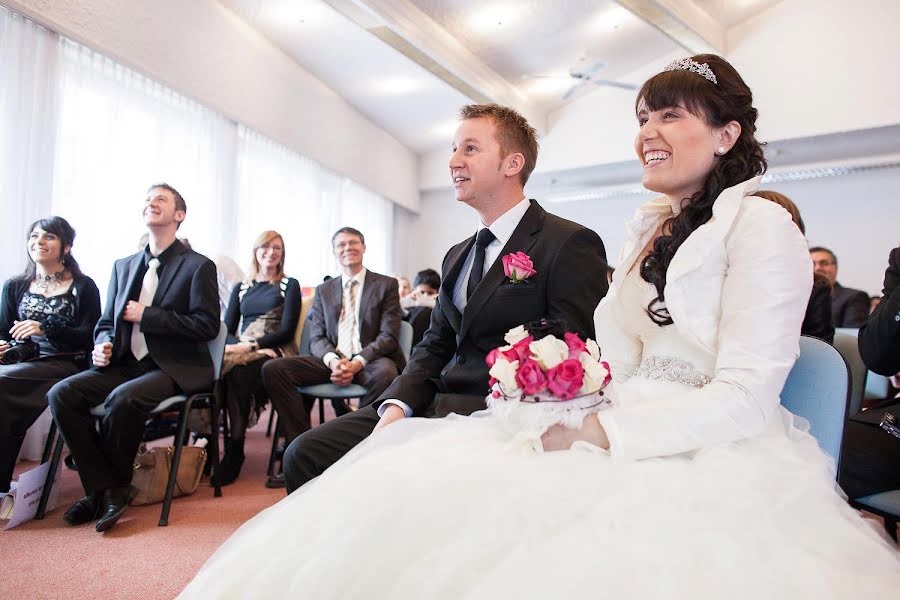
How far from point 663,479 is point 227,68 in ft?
20.9

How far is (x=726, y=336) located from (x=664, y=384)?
0.17 metres

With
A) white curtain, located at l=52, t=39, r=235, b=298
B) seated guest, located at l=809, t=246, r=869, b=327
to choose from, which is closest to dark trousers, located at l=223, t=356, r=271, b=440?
white curtain, located at l=52, t=39, r=235, b=298

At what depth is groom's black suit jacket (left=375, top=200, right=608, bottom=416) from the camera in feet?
5.80

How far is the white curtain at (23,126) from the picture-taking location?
4.04 meters

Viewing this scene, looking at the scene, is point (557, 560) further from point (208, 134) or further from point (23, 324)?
point (208, 134)

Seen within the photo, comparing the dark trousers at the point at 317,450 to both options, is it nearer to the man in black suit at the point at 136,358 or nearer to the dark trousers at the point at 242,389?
the man in black suit at the point at 136,358

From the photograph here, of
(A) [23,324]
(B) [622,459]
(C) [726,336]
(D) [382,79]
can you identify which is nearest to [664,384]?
(C) [726,336]

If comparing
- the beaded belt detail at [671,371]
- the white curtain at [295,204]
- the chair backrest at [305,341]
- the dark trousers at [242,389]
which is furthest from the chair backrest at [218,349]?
the white curtain at [295,204]

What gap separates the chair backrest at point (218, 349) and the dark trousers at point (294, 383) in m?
0.47

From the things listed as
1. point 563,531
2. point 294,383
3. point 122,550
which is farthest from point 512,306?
point 294,383

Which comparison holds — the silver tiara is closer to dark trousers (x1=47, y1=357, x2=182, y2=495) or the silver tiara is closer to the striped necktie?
dark trousers (x1=47, y1=357, x2=182, y2=495)

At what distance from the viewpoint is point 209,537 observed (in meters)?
2.59

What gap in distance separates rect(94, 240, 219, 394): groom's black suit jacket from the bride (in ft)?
7.04

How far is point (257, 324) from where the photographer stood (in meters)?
4.29
